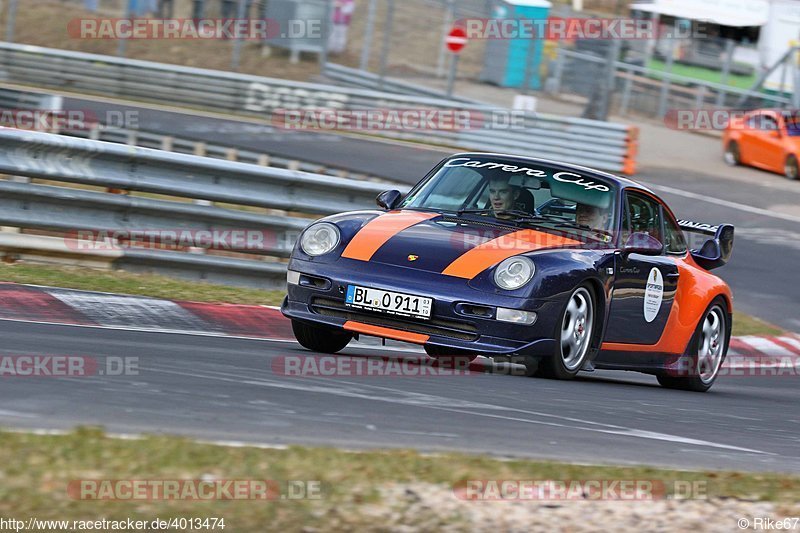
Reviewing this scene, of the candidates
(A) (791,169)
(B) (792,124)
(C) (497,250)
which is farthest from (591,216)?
(B) (792,124)

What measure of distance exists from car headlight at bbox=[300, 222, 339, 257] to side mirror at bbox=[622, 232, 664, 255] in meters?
1.78

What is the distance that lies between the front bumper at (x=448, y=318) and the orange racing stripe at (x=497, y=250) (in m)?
0.08

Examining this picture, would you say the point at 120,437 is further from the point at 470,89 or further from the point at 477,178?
the point at 470,89

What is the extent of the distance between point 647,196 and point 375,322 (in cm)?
252

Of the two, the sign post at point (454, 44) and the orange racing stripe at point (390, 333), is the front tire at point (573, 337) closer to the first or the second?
the orange racing stripe at point (390, 333)

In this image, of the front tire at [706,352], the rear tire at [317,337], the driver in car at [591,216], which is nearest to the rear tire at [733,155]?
the front tire at [706,352]

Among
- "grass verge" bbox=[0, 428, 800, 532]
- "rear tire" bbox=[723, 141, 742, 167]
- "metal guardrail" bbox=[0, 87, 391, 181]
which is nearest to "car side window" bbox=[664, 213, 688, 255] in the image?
"grass verge" bbox=[0, 428, 800, 532]

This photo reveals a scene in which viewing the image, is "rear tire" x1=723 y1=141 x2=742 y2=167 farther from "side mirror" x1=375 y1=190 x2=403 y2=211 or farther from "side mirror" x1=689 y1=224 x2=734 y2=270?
"side mirror" x1=375 y1=190 x2=403 y2=211

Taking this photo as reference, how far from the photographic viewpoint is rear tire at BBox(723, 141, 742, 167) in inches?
1035

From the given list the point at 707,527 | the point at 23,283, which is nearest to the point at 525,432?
the point at 707,527

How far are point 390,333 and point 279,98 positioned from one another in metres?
19.4

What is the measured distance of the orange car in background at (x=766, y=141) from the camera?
24984 millimetres

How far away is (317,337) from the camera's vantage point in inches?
307

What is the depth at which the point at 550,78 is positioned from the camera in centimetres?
2733
